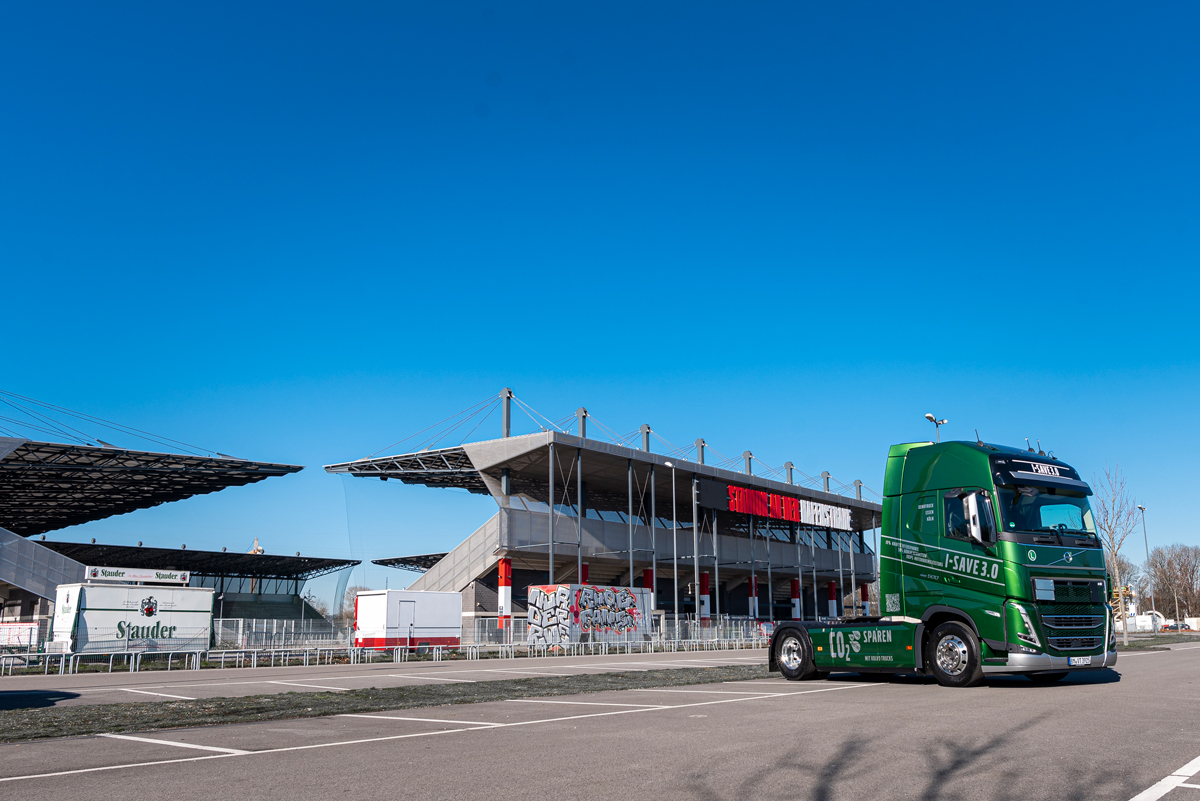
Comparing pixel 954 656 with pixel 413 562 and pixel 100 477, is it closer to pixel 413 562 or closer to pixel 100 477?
pixel 100 477

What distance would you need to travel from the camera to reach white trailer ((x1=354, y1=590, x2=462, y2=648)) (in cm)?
3694

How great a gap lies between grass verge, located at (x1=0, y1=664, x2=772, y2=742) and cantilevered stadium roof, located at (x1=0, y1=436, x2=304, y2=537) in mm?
39011

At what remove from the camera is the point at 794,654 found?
17469 mm

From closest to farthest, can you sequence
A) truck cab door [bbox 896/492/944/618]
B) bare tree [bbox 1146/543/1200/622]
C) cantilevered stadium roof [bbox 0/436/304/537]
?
truck cab door [bbox 896/492/944/618], cantilevered stadium roof [bbox 0/436/304/537], bare tree [bbox 1146/543/1200/622]

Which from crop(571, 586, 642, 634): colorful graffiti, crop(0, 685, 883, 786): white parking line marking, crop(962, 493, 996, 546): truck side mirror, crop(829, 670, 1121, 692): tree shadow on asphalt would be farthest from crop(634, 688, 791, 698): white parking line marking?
crop(571, 586, 642, 634): colorful graffiti

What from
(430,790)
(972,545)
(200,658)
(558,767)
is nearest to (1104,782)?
(558,767)

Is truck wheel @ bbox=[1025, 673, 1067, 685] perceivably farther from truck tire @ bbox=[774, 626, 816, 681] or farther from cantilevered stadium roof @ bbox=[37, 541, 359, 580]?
cantilevered stadium roof @ bbox=[37, 541, 359, 580]

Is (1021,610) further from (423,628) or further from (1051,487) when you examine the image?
(423,628)

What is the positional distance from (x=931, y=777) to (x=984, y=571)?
8.72 metres

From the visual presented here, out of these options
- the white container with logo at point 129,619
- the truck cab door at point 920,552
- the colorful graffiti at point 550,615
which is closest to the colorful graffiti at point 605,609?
the colorful graffiti at point 550,615

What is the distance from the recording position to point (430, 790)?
20.1 feet

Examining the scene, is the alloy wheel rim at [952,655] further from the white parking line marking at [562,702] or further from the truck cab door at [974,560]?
the white parking line marking at [562,702]

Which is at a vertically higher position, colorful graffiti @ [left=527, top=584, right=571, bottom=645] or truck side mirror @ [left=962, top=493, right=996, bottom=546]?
truck side mirror @ [left=962, top=493, right=996, bottom=546]

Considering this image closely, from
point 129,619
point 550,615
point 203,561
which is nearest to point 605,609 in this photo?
point 550,615
